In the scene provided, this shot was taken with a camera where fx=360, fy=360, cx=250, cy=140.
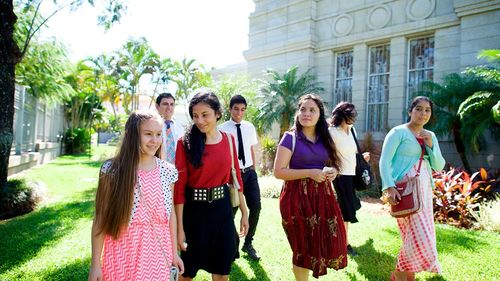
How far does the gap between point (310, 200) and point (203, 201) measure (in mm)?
920

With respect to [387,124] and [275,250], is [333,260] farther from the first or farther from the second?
[387,124]

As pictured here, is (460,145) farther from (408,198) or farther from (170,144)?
(170,144)

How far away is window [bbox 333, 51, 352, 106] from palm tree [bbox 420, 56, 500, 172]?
152 inches

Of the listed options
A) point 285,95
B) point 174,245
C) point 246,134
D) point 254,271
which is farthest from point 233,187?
point 285,95

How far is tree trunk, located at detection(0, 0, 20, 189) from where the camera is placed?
649cm

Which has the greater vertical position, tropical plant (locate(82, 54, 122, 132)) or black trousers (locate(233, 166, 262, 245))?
tropical plant (locate(82, 54, 122, 132))

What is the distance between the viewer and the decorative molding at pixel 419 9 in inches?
449

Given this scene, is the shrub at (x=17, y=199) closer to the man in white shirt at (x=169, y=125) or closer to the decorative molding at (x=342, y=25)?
the man in white shirt at (x=169, y=125)

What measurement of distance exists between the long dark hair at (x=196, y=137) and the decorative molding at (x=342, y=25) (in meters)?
11.6

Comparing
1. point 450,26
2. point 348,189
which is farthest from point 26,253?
point 450,26

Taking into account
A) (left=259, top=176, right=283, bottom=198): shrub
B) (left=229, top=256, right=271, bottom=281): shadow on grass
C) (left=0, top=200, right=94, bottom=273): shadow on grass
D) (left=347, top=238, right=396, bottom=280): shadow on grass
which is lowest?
(left=0, top=200, right=94, bottom=273): shadow on grass

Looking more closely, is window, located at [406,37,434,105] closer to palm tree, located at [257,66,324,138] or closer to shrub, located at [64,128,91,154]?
palm tree, located at [257,66,324,138]

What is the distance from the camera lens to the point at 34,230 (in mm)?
5652

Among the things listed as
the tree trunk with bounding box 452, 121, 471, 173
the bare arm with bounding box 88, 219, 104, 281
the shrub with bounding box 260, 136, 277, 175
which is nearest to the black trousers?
the bare arm with bounding box 88, 219, 104, 281
